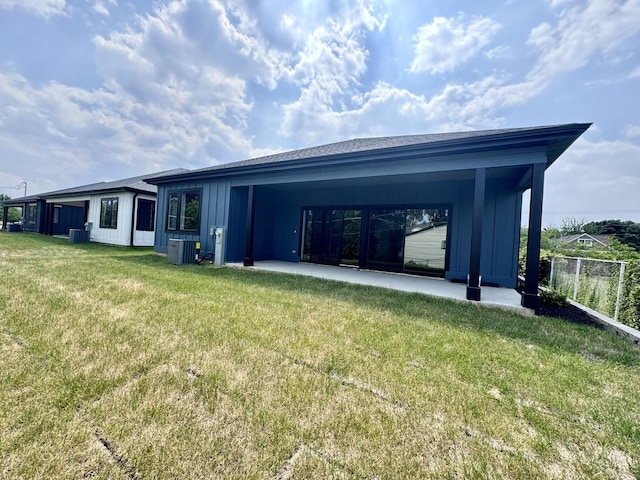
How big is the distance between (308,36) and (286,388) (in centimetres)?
1181

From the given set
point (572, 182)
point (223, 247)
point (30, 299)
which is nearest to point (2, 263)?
point (30, 299)

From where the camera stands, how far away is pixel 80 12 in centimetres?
828

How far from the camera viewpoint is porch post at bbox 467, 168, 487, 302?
15.4 feet

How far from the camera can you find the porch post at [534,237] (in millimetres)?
4258

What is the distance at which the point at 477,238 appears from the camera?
4.71m

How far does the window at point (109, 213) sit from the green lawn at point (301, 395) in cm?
1125

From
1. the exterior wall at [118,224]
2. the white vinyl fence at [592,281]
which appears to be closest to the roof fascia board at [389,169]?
the white vinyl fence at [592,281]

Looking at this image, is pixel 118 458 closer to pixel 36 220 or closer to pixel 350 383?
pixel 350 383

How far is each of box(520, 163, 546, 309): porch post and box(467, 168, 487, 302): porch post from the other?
0.68 m

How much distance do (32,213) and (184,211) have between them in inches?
781

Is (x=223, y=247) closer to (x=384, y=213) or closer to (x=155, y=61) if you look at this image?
Result: (x=384, y=213)

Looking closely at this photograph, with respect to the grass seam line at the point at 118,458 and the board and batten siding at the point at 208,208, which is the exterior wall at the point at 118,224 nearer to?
the board and batten siding at the point at 208,208

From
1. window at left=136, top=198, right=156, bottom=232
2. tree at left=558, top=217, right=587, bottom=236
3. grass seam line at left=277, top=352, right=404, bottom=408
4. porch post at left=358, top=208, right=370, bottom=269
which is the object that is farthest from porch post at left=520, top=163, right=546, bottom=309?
tree at left=558, top=217, right=587, bottom=236

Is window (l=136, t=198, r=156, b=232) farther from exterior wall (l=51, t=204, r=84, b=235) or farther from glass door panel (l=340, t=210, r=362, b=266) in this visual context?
exterior wall (l=51, t=204, r=84, b=235)
